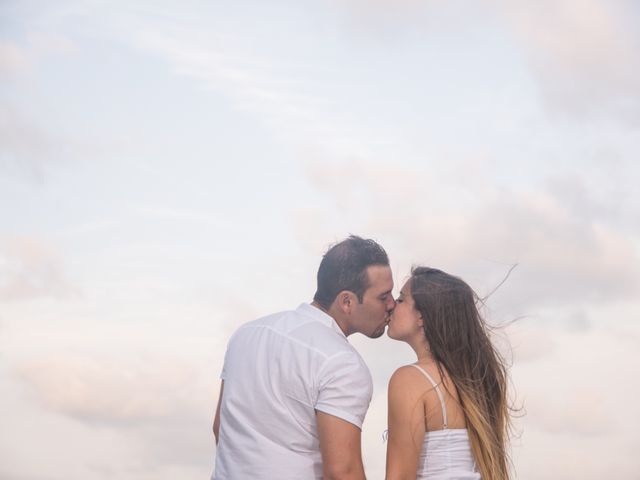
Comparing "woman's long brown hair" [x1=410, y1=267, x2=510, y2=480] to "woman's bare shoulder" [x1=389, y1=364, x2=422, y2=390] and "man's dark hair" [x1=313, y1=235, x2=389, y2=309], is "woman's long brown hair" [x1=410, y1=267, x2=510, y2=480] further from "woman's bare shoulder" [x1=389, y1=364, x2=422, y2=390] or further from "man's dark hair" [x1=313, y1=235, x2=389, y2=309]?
"man's dark hair" [x1=313, y1=235, x2=389, y2=309]

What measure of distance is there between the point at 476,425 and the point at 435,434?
0.36m

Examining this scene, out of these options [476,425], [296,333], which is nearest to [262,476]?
[296,333]

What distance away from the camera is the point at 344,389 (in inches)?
269

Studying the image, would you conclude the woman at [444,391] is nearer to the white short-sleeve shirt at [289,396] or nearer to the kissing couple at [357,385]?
the kissing couple at [357,385]

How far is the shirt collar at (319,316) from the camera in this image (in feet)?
24.1

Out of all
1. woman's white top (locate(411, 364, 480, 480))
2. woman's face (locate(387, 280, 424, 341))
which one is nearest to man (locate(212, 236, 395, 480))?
woman's face (locate(387, 280, 424, 341))

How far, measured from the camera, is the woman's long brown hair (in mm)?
7367

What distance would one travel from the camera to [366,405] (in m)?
6.98

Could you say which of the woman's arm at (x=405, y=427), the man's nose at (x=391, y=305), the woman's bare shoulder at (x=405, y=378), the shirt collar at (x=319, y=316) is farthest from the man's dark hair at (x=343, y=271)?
the woman's arm at (x=405, y=427)

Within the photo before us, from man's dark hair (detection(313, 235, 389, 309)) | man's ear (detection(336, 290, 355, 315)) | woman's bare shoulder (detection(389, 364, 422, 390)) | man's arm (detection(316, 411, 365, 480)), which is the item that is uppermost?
man's dark hair (detection(313, 235, 389, 309))

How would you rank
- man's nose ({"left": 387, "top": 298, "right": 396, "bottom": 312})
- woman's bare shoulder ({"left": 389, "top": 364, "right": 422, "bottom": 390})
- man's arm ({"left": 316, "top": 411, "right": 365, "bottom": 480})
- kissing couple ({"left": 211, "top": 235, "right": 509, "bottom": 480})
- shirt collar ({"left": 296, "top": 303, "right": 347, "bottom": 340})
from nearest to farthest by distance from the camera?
man's arm ({"left": 316, "top": 411, "right": 365, "bottom": 480}), kissing couple ({"left": 211, "top": 235, "right": 509, "bottom": 480}), woman's bare shoulder ({"left": 389, "top": 364, "right": 422, "bottom": 390}), shirt collar ({"left": 296, "top": 303, "right": 347, "bottom": 340}), man's nose ({"left": 387, "top": 298, "right": 396, "bottom": 312})

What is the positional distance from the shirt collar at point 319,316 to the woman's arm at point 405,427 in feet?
2.20

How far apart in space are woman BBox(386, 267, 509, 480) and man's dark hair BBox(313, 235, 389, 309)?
0.40 m

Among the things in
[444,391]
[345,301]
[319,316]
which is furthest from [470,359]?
[319,316]
